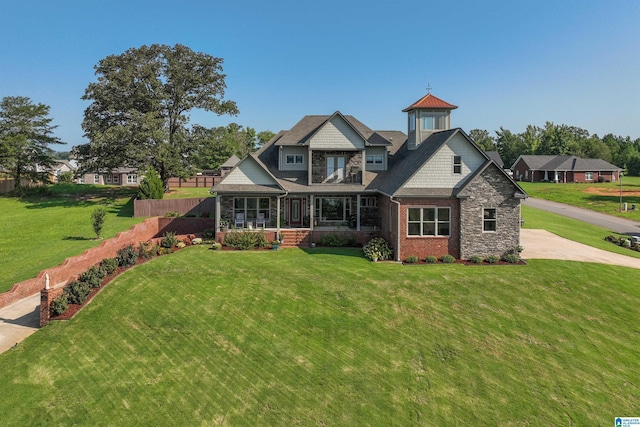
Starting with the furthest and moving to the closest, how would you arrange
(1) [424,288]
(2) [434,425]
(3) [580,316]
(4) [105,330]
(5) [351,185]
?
(5) [351,185] → (1) [424,288] → (3) [580,316] → (4) [105,330] → (2) [434,425]

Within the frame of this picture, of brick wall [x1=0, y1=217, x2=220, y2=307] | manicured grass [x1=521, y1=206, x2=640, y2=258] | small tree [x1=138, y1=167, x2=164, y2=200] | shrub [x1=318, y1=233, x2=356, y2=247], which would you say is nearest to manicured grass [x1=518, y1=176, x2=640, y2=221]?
manicured grass [x1=521, y1=206, x2=640, y2=258]

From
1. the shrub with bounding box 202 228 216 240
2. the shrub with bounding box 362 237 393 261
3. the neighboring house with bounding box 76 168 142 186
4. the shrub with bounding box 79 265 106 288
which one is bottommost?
the shrub with bounding box 79 265 106 288

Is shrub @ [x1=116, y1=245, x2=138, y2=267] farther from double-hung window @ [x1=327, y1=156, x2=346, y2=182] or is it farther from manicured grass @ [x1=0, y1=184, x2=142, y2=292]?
double-hung window @ [x1=327, y1=156, x2=346, y2=182]

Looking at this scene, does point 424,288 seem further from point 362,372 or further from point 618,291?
point 618,291

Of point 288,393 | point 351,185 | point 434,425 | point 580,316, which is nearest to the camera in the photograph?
point 434,425

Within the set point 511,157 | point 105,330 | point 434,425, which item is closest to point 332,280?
point 434,425
